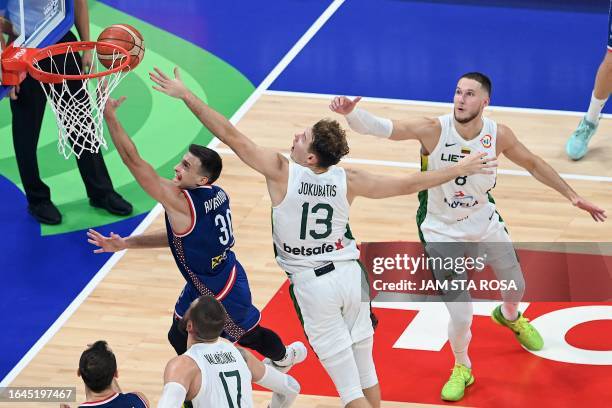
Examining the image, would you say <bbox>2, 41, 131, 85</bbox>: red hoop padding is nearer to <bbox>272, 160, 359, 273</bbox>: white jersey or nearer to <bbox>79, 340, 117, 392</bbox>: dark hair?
<bbox>272, 160, 359, 273</bbox>: white jersey

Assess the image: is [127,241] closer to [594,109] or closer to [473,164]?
[473,164]

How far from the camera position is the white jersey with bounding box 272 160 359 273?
276 inches

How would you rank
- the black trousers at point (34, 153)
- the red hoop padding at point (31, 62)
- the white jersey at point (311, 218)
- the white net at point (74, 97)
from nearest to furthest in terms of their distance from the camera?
1. the white jersey at point (311, 218)
2. the red hoop padding at point (31, 62)
3. the white net at point (74, 97)
4. the black trousers at point (34, 153)

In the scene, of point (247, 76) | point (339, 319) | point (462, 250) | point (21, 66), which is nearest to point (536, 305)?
point (462, 250)

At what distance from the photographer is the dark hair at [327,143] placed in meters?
6.94

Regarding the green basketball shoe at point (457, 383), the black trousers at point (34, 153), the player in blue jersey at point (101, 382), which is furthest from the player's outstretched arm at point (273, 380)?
the black trousers at point (34, 153)

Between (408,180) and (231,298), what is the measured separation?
4.18 ft

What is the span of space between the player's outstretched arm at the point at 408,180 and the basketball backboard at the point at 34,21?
222 centimetres

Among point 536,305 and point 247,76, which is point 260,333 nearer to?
point 536,305

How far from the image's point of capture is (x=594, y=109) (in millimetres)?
11352

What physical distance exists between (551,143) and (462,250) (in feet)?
13.5

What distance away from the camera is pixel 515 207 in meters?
10.5

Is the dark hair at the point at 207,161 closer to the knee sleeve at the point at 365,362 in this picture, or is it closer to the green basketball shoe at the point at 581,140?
the knee sleeve at the point at 365,362

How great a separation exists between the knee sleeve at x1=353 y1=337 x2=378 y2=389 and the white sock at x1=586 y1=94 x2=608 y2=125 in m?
4.96
